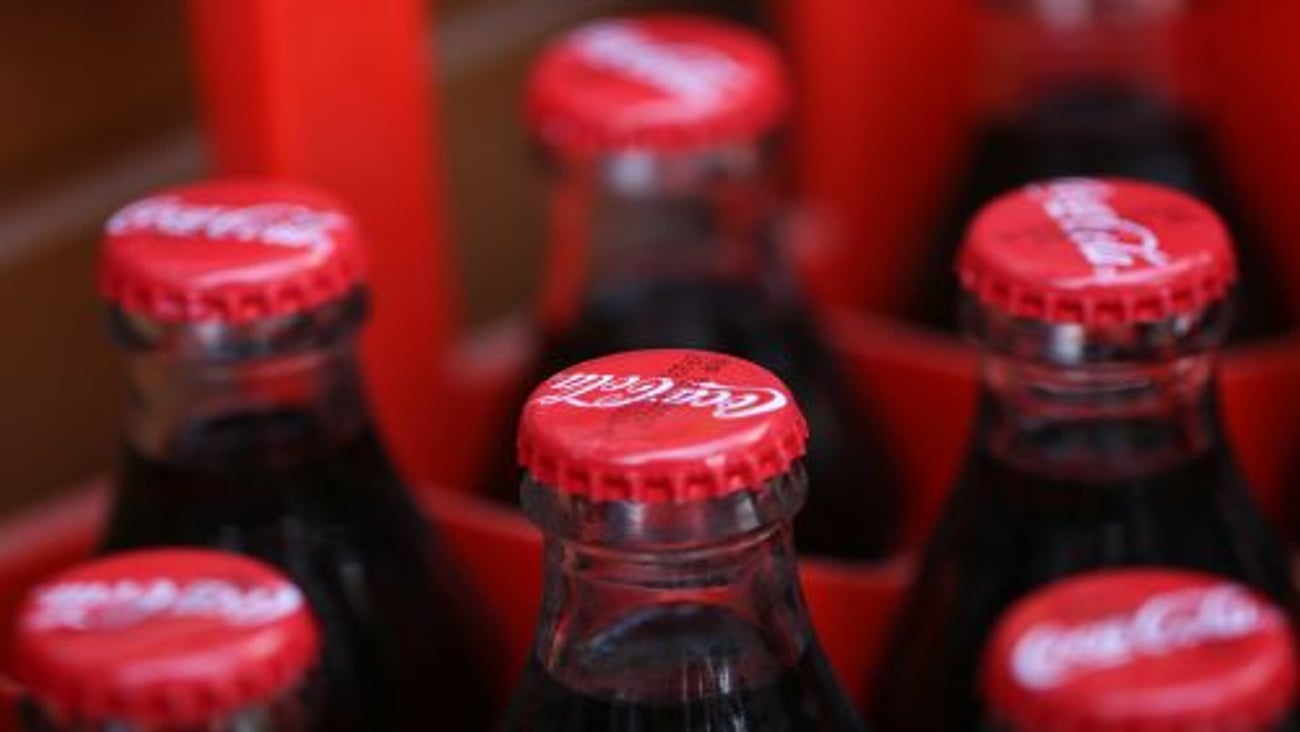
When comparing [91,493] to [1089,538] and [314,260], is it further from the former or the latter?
[1089,538]

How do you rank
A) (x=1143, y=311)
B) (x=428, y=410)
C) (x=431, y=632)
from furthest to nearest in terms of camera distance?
(x=428, y=410) → (x=431, y=632) → (x=1143, y=311)

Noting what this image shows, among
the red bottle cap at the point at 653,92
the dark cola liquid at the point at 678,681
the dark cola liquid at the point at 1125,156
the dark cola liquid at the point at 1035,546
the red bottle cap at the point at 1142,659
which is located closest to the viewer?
the red bottle cap at the point at 1142,659

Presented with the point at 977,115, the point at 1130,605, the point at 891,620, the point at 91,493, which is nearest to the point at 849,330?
the point at 977,115

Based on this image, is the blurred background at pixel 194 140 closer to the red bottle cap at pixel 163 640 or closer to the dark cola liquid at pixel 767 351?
the dark cola liquid at pixel 767 351

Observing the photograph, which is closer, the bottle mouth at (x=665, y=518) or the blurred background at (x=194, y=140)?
the bottle mouth at (x=665, y=518)

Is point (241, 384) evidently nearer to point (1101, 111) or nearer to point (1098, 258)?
point (1098, 258)

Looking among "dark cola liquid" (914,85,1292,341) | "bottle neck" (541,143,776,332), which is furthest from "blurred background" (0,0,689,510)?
"dark cola liquid" (914,85,1292,341)

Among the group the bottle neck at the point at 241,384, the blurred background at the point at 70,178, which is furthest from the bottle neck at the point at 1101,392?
the blurred background at the point at 70,178
